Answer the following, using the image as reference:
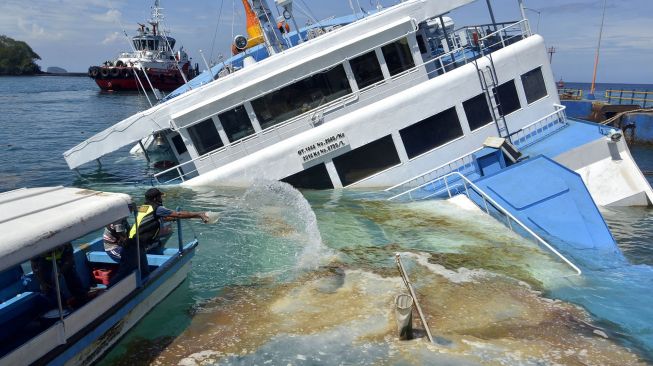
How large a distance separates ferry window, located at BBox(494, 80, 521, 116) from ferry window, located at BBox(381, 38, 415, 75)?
259 centimetres

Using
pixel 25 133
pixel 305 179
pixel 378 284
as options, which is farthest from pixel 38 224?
pixel 25 133

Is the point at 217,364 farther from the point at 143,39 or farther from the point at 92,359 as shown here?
the point at 143,39

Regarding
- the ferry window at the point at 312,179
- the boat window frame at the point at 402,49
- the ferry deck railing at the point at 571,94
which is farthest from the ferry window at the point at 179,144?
the ferry deck railing at the point at 571,94

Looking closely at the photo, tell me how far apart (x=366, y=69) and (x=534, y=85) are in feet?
16.0

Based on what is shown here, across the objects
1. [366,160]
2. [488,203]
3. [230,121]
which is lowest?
[488,203]

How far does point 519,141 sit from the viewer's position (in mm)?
13516

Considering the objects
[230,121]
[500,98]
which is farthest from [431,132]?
[230,121]

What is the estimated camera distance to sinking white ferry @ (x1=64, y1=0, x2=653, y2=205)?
12.6 meters

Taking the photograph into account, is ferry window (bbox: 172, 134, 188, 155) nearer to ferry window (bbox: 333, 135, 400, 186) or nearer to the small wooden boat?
ferry window (bbox: 333, 135, 400, 186)

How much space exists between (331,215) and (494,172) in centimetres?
385

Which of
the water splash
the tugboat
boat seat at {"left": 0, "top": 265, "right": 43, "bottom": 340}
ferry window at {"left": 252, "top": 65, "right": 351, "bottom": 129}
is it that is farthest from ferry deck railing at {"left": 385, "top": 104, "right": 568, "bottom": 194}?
the tugboat

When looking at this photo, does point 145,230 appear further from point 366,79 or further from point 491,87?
point 491,87

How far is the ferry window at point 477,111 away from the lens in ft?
42.8

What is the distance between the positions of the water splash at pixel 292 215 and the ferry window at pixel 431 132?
335 centimetres
